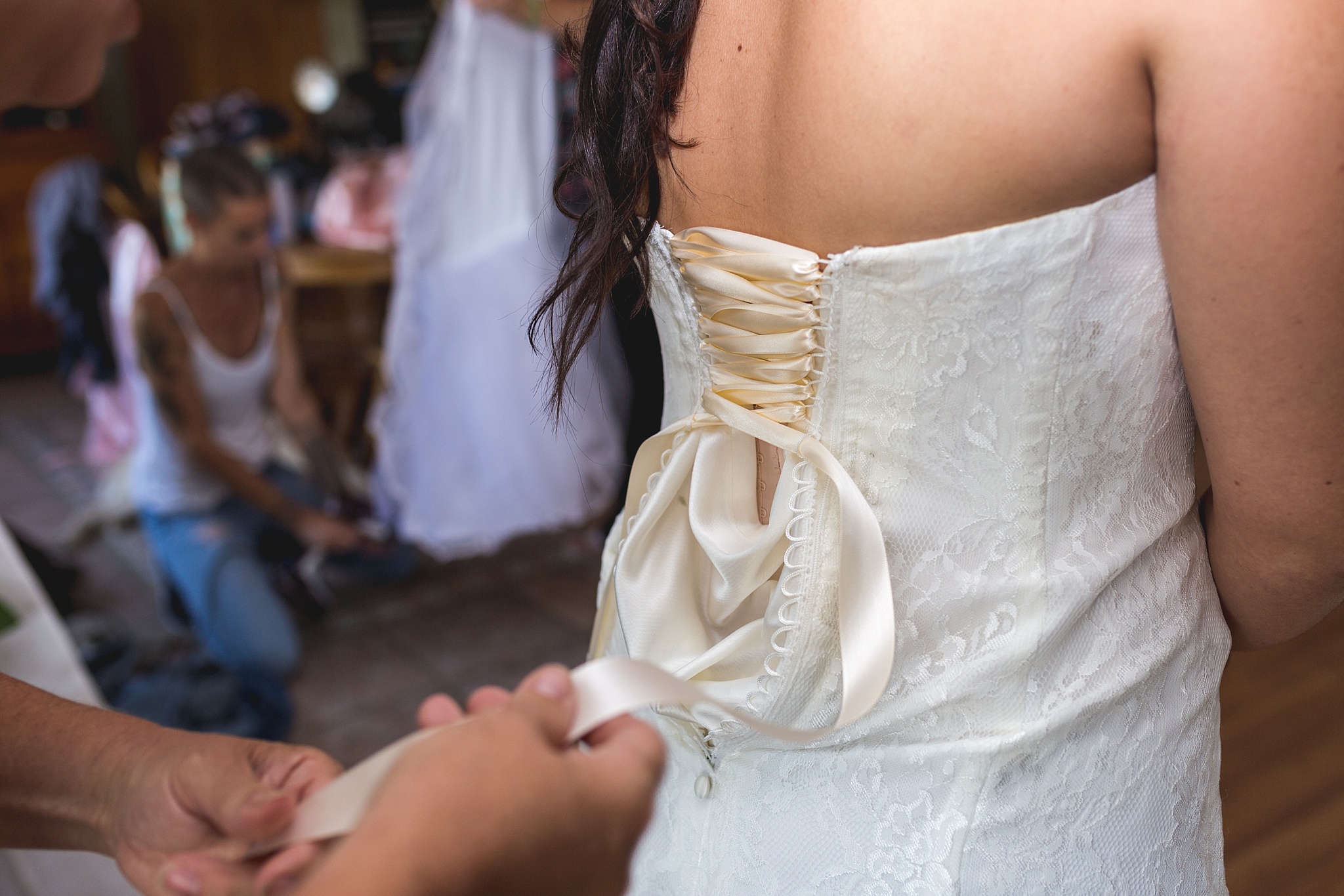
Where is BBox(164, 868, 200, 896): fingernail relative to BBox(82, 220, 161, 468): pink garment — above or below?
above

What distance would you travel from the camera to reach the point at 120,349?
4.07 m

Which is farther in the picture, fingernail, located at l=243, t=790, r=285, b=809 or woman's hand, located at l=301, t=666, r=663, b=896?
fingernail, located at l=243, t=790, r=285, b=809

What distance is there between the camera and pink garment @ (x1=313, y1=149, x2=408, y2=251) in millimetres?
4055

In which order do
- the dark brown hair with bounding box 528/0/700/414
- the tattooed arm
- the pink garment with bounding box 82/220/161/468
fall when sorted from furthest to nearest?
the pink garment with bounding box 82/220/161/468
the tattooed arm
the dark brown hair with bounding box 528/0/700/414

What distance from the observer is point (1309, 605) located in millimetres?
849

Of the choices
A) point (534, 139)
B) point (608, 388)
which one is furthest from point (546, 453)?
point (534, 139)

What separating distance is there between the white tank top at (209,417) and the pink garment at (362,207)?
0.92m

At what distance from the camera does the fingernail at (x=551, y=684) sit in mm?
634

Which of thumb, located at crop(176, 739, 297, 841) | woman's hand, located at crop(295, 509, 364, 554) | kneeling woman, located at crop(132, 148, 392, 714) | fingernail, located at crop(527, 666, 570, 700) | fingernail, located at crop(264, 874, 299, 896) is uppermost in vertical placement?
fingernail, located at crop(527, 666, 570, 700)

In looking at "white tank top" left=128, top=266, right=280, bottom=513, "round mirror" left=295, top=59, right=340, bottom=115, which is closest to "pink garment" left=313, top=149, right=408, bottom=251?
"white tank top" left=128, top=266, right=280, bottom=513

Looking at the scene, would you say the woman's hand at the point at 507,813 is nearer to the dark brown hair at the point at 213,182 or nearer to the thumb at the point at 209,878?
the thumb at the point at 209,878

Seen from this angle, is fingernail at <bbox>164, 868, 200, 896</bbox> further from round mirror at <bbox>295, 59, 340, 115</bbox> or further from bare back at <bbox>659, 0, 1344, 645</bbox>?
round mirror at <bbox>295, 59, 340, 115</bbox>

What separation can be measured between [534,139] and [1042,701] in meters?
2.64

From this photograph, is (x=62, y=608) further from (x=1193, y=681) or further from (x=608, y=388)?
(x=1193, y=681)
